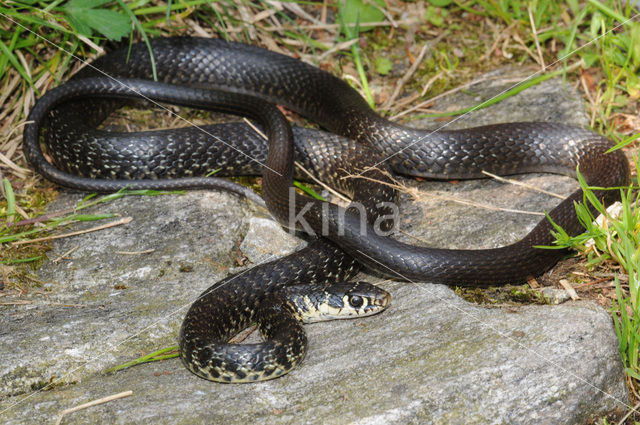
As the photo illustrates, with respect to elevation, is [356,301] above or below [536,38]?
below

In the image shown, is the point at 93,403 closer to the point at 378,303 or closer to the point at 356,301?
the point at 356,301

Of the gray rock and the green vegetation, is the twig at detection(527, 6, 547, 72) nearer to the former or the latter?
the green vegetation

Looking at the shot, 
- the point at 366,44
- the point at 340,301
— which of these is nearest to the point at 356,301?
the point at 340,301

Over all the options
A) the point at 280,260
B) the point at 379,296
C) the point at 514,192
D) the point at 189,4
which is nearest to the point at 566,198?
the point at 514,192

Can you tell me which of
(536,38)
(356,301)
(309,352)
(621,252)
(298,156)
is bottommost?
(309,352)

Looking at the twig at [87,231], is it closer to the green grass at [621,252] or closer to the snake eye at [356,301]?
the snake eye at [356,301]

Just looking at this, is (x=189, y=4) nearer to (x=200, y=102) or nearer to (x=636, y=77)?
(x=200, y=102)

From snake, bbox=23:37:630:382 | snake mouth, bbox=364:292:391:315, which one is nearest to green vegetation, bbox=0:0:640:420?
snake, bbox=23:37:630:382

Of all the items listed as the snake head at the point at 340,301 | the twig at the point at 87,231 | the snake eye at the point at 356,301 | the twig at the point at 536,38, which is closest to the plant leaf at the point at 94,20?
the twig at the point at 87,231

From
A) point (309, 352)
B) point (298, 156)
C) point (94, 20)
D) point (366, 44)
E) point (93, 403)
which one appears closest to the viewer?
point (93, 403)
